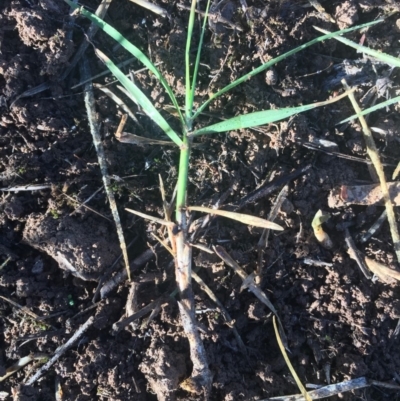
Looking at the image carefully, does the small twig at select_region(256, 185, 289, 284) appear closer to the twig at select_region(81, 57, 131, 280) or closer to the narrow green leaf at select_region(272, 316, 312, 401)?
the narrow green leaf at select_region(272, 316, 312, 401)

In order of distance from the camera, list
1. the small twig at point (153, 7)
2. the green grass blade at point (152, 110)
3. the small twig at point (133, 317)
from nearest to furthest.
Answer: the green grass blade at point (152, 110)
the small twig at point (133, 317)
the small twig at point (153, 7)

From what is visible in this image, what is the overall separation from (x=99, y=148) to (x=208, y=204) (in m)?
0.46

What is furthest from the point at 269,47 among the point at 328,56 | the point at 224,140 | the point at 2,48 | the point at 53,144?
the point at 2,48

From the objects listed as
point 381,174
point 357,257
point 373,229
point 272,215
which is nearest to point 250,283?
point 272,215

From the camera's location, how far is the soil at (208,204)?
161cm

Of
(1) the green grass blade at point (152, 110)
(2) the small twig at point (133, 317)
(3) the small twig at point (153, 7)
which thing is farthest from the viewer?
(3) the small twig at point (153, 7)

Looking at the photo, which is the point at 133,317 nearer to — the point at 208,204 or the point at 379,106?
the point at 208,204

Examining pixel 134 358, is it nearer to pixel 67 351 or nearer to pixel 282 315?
pixel 67 351

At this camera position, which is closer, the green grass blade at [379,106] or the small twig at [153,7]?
the green grass blade at [379,106]

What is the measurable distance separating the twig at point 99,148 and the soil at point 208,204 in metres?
0.03

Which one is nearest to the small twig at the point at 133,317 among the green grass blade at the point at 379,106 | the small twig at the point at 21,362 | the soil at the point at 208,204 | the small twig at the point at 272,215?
the soil at the point at 208,204

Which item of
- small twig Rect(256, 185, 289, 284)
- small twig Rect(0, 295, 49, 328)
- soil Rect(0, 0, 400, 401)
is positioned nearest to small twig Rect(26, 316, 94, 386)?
soil Rect(0, 0, 400, 401)

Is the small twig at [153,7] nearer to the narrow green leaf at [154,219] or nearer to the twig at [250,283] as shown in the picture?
the narrow green leaf at [154,219]

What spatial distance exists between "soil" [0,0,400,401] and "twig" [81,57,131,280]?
0.09 ft
